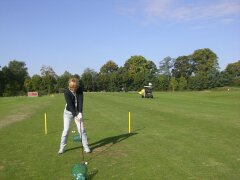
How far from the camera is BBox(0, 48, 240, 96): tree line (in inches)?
5104

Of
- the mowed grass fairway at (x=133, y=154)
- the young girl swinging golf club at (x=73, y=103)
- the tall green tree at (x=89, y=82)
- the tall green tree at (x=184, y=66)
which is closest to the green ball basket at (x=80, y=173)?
the mowed grass fairway at (x=133, y=154)

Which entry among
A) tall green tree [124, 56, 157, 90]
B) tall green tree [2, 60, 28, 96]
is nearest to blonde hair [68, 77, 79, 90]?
tall green tree [2, 60, 28, 96]

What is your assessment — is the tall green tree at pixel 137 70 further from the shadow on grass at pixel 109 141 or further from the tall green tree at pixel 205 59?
the shadow on grass at pixel 109 141

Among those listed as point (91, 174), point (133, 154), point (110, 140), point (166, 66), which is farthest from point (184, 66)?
point (91, 174)

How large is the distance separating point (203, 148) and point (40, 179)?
5.50 metres

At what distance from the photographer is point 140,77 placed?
140500 millimetres

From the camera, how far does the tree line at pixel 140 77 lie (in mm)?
129638

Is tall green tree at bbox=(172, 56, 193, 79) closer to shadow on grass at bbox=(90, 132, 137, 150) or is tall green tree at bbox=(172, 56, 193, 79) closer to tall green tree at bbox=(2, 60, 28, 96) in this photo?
tall green tree at bbox=(2, 60, 28, 96)

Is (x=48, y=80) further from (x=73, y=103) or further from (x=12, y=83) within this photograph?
(x=73, y=103)

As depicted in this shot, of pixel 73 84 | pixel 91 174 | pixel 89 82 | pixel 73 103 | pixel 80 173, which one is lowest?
pixel 91 174

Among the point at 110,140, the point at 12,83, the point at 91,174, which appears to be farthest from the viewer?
the point at 12,83

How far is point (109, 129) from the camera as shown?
16766mm

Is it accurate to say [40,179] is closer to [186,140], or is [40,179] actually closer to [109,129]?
[186,140]

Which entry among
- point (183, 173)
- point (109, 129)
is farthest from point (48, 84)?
point (183, 173)
